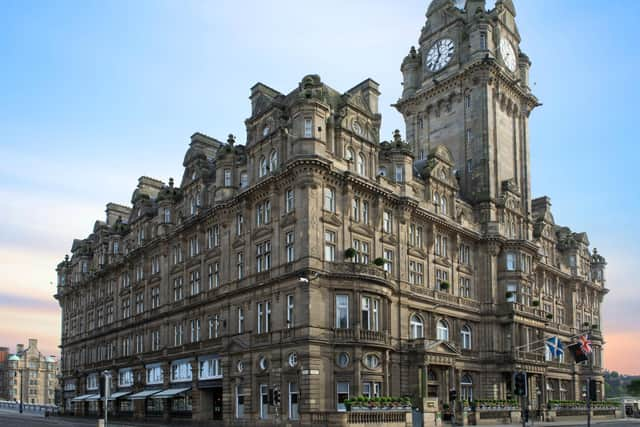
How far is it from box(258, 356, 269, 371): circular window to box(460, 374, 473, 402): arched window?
21.2 metres

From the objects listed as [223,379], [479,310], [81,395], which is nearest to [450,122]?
[479,310]

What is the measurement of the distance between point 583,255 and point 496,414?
43.5 meters

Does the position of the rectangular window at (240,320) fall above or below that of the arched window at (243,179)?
below

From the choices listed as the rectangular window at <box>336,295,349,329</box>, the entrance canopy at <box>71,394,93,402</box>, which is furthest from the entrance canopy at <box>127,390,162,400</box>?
the rectangular window at <box>336,295,349,329</box>

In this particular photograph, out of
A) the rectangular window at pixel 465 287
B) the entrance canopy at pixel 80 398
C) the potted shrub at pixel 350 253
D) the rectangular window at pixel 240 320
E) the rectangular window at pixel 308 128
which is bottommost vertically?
the entrance canopy at pixel 80 398

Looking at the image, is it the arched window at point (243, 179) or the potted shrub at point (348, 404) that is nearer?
the potted shrub at point (348, 404)

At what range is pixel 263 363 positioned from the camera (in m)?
53.7

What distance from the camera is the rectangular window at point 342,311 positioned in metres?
51.6

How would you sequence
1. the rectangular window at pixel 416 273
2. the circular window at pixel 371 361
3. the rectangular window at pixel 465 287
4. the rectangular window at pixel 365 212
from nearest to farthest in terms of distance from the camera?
the circular window at pixel 371 361 → the rectangular window at pixel 365 212 → the rectangular window at pixel 416 273 → the rectangular window at pixel 465 287

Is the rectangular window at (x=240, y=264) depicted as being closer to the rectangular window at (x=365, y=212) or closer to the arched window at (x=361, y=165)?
the rectangular window at (x=365, y=212)

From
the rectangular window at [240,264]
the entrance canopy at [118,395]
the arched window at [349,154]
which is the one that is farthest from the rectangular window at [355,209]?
the entrance canopy at [118,395]

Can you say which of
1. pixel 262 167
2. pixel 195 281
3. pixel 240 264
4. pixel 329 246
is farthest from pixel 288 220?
pixel 195 281

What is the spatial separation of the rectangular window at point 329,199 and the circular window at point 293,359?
10781 mm

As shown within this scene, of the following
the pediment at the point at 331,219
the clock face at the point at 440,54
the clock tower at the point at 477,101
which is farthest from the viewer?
the clock face at the point at 440,54
